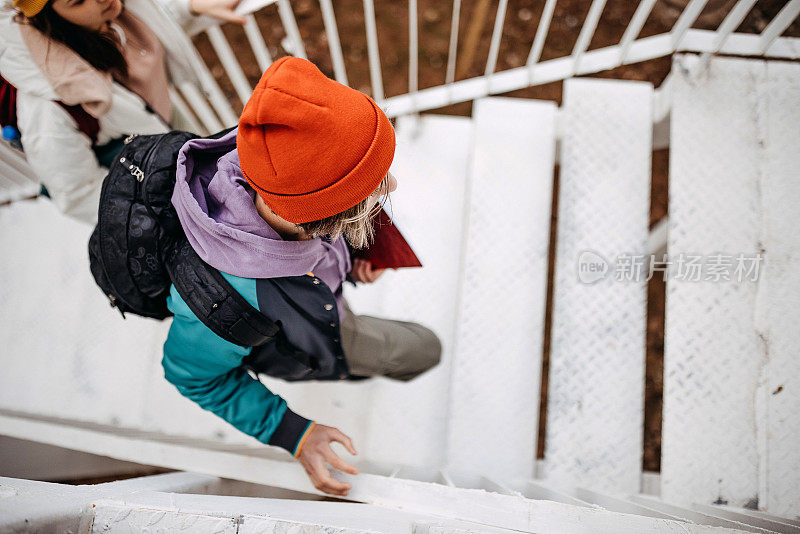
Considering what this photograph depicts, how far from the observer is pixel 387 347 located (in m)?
1.53

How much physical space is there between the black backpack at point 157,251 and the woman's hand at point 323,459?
0.30m

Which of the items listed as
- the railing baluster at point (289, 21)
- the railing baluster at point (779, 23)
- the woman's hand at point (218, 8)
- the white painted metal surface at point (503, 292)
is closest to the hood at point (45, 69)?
the woman's hand at point (218, 8)

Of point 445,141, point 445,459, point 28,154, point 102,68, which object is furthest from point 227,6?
point 445,459

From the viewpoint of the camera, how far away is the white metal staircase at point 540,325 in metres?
1.42

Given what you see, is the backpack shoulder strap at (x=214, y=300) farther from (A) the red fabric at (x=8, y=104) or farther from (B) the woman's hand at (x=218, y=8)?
(B) the woman's hand at (x=218, y=8)

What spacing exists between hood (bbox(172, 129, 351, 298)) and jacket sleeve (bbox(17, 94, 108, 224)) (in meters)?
0.58

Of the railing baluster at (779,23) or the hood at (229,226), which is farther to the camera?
the railing baluster at (779,23)

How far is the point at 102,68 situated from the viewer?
1382 millimetres

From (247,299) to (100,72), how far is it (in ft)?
2.79

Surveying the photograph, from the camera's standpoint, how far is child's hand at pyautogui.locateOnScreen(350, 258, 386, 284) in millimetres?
1447

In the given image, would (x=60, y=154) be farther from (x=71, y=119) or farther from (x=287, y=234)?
(x=287, y=234)

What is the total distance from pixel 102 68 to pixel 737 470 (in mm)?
2112

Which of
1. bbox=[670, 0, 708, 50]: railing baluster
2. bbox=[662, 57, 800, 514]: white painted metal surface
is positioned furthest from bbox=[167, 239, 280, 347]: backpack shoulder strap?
bbox=[670, 0, 708, 50]: railing baluster

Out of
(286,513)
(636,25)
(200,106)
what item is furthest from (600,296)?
(200,106)
